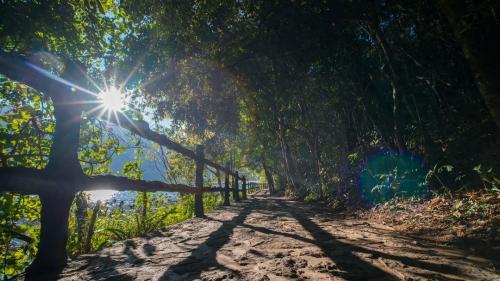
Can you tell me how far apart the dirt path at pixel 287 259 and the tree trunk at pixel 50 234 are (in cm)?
16

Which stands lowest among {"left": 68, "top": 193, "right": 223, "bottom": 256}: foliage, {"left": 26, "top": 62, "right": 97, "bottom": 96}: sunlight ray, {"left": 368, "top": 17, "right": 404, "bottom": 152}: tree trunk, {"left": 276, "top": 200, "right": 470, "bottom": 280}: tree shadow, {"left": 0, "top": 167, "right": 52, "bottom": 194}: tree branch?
{"left": 276, "top": 200, "right": 470, "bottom": 280}: tree shadow

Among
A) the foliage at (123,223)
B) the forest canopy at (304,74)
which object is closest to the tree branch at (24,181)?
the forest canopy at (304,74)

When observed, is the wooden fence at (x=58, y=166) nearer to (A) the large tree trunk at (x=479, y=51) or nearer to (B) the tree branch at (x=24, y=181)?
(B) the tree branch at (x=24, y=181)

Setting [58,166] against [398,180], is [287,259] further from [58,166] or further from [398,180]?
[398,180]

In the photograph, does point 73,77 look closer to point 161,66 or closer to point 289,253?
point 289,253

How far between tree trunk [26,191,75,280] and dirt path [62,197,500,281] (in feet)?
0.54

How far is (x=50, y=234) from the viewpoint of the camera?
8.23 feet

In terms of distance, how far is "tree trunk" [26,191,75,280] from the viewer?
2473mm

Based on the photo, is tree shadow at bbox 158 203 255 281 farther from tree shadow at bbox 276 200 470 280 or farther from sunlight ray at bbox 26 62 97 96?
sunlight ray at bbox 26 62 97 96

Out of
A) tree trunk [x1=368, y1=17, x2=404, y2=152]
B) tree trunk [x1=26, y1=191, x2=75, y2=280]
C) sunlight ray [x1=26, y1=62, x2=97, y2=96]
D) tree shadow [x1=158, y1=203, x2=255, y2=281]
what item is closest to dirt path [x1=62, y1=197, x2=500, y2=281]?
tree shadow [x1=158, y1=203, x2=255, y2=281]

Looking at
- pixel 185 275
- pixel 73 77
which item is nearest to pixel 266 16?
pixel 73 77

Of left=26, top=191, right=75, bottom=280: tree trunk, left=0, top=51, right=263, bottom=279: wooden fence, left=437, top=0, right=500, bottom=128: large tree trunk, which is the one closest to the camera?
left=0, top=51, right=263, bottom=279: wooden fence

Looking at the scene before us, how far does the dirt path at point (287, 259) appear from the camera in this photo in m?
2.24

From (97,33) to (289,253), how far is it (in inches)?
264
